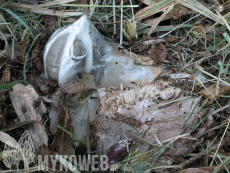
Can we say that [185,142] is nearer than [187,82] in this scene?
Yes

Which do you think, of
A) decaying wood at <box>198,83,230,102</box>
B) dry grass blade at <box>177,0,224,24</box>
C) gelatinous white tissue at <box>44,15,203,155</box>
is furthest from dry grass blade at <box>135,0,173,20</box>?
decaying wood at <box>198,83,230,102</box>

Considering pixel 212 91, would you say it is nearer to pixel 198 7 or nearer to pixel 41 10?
pixel 198 7

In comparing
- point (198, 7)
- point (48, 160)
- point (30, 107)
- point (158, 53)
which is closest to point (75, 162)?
point (48, 160)

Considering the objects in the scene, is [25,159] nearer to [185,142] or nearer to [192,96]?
[185,142]

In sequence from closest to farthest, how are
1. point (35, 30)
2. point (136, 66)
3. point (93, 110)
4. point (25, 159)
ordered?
point (25, 159) → point (93, 110) → point (136, 66) → point (35, 30)

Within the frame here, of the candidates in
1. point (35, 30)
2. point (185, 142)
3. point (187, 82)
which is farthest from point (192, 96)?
point (35, 30)

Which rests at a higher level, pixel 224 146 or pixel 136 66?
pixel 136 66

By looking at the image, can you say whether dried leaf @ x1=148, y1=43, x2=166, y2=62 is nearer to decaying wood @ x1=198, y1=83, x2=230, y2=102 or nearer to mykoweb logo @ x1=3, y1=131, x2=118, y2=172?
decaying wood @ x1=198, y1=83, x2=230, y2=102
